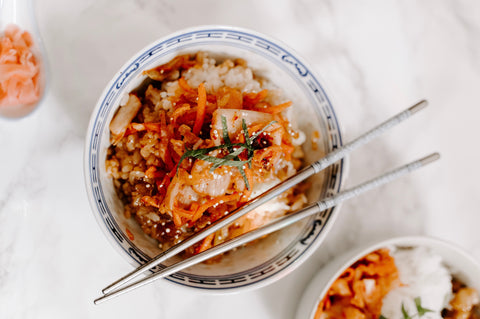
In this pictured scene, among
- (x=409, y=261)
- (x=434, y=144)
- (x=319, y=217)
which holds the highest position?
(x=434, y=144)

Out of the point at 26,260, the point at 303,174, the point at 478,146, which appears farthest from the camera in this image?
the point at 478,146

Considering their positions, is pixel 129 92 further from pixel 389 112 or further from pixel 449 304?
pixel 449 304

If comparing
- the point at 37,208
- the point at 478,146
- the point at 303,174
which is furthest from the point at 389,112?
the point at 37,208

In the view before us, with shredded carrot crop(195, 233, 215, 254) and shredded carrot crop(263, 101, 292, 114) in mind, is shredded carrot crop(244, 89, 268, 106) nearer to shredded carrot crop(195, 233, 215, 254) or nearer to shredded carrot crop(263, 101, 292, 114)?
shredded carrot crop(263, 101, 292, 114)

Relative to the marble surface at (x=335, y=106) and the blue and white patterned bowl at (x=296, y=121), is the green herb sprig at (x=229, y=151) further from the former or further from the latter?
the marble surface at (x=335, y=106)

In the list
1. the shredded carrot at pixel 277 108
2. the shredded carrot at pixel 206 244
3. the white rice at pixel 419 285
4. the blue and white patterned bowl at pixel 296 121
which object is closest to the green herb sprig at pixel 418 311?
the white rice at pixel 419 285

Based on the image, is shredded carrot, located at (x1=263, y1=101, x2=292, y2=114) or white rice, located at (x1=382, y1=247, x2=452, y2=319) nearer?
shredded carrot, located at (x1=263, y1=101, x2=292, y2=114)

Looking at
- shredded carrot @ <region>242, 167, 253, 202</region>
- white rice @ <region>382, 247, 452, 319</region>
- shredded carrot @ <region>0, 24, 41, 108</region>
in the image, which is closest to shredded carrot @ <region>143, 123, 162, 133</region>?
shredded carrot @ <region>242, 167, 253, 202</region>
